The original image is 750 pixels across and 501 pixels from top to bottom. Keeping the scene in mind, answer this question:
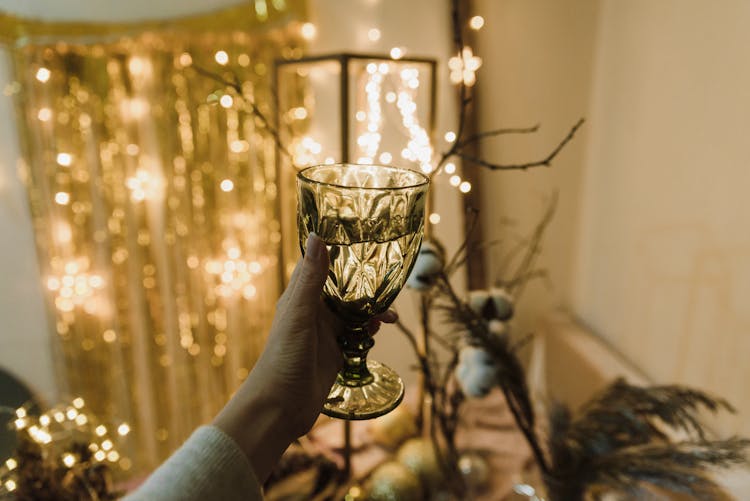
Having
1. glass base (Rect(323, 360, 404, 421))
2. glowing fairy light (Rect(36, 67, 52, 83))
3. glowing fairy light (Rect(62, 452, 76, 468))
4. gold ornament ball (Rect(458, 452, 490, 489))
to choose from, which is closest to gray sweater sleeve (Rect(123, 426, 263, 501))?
glass base (Rect(323, 360, 404, 421))

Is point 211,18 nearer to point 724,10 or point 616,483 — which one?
point 724,10

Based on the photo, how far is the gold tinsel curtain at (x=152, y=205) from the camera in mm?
1494

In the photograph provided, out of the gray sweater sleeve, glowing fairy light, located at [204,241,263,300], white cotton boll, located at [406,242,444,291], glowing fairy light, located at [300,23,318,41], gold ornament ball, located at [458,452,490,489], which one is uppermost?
glowing fairy light, located at [300,23,318,41]

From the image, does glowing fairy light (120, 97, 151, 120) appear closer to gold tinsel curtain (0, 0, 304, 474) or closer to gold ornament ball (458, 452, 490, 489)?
gold tinsel curtain (0, 0, 304, 474)

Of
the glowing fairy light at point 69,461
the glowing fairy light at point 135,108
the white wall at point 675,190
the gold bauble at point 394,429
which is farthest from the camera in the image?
the glowing fairy light at point 135,108

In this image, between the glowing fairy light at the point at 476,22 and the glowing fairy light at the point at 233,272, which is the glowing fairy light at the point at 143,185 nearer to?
the glowing fairy light at the point at 233,272

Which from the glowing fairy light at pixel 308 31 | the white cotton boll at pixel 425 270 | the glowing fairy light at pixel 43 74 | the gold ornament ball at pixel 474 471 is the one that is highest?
the glowing fairy light at pixel 308 31

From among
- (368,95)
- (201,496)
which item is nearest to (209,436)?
(201,496)

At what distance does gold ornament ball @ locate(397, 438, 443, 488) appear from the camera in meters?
1.19

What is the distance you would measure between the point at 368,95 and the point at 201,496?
4.05 feet

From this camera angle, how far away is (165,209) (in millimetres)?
1662

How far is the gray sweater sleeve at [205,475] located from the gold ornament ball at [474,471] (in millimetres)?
801

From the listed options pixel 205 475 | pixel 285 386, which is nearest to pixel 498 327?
pixel 285 386

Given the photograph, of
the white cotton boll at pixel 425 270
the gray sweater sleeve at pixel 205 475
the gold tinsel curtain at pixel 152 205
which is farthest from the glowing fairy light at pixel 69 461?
the gold tinsel curtain at pixel 152 205
